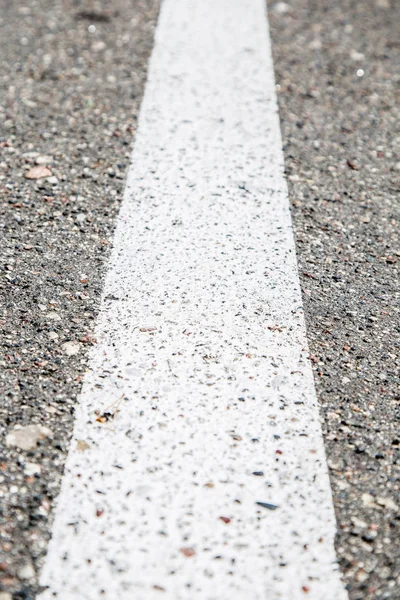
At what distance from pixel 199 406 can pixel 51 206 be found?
3.30 ft

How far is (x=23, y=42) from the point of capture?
3.34 m

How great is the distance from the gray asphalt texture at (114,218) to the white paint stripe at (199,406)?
0.05m

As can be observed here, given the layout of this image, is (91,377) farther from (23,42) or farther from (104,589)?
(23,42)

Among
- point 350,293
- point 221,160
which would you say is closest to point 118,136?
point 221,160

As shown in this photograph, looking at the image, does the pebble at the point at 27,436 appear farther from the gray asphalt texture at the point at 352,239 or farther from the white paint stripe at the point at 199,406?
the gray asphalt texture at the point at 352,239

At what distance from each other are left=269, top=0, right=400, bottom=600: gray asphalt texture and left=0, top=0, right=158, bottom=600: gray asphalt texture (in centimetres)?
64

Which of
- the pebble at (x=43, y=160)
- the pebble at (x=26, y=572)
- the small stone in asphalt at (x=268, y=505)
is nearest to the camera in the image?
the pebble at (x=26, y=572)

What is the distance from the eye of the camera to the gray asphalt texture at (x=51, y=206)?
1.52m

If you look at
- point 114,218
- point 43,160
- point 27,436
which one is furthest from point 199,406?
point 43,160

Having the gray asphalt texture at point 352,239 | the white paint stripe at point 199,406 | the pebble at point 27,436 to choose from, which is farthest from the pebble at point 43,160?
the pebble at point 27,436

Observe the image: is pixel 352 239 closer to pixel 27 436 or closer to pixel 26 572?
pixel 27 436

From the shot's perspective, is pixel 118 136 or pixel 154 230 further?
pixel 118 136

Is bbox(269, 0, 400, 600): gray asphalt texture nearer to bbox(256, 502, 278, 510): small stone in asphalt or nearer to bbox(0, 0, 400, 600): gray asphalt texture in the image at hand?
bbox(0, 0, 400, 600): gray asphalt texture

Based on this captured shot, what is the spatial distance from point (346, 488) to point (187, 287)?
78 centimetres
